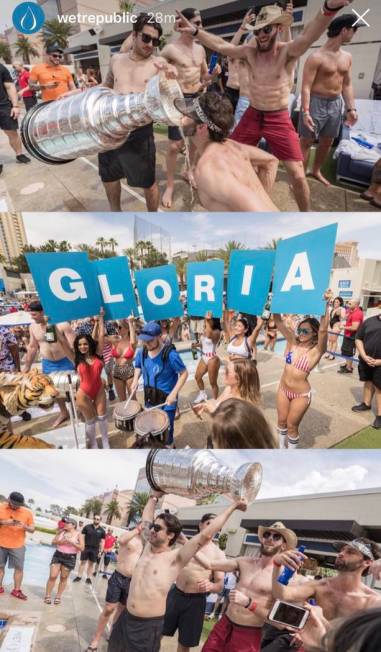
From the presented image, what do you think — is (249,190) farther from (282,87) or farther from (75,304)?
(75,304)

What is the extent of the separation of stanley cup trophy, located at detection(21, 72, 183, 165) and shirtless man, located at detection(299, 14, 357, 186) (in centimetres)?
66

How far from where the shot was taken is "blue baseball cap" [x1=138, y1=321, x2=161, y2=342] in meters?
2.48

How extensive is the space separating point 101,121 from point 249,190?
0.82 meters

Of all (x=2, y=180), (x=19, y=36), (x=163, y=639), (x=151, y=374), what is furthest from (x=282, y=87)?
(x=163, y=639)

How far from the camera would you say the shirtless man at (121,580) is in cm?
286

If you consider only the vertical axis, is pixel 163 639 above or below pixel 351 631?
below

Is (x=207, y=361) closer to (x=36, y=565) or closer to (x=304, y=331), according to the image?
(x=304, y=331)

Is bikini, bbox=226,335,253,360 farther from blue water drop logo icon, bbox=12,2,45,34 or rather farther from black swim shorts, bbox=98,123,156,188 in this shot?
blue water drop logo icon, bbox=12,2,45,34

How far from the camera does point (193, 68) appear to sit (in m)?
1.91

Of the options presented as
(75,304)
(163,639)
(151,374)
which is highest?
(75,304)

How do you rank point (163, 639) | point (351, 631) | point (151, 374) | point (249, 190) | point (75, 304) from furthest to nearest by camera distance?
point (163, 639) < point (151, 374) < point (75, 304) < point (249, 190) < point (351, 631)

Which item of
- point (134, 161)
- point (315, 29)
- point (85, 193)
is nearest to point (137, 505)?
point (85, 193)

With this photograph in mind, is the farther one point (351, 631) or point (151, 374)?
point (151, 374)

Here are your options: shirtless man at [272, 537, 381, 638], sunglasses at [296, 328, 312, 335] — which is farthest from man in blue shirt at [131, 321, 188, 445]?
shirtless man at [272, 537, 381, 638]
